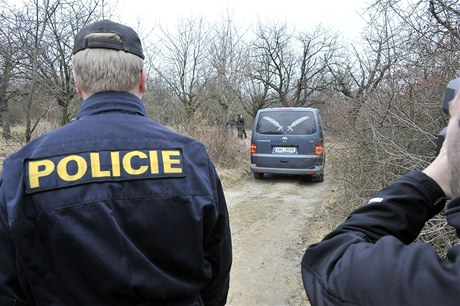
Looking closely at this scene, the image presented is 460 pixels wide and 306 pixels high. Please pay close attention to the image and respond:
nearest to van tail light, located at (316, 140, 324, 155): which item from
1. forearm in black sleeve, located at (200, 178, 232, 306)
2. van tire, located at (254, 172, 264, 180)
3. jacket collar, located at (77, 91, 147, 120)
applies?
van tire, located at (254, 172, 264, 180)

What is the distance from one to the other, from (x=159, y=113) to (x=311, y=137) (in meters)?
6.76

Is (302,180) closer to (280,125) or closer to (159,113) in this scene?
(280,125)

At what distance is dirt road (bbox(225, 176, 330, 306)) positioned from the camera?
11.8 ft

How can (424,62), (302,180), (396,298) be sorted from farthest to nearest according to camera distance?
(302,180) < (424,62) < (396,298)

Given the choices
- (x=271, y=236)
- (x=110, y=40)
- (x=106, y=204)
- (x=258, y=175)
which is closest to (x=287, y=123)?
(x=258, y=175)

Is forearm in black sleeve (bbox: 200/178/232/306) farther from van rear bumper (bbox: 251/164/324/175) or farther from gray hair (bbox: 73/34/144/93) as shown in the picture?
van rear bumper (bbox: 251/164/324/175)

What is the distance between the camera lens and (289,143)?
331 inches

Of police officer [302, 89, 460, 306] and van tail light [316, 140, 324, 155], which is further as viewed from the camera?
van tail light [316, 140, 324, 155]

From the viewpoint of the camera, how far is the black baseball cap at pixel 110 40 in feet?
4.44

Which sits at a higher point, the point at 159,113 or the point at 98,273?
the point at 159,113

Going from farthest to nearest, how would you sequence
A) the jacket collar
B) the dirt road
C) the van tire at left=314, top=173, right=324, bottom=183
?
the van tire at left=314, top=173, right=324, bottom=183 < the dirt road < the jacket collar

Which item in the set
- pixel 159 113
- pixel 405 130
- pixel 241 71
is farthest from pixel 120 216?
pixel 241 71

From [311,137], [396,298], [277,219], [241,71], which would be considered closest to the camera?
[396,298]

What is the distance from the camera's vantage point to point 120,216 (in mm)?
1201
